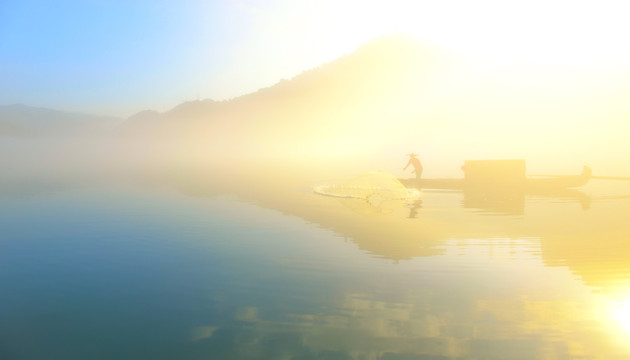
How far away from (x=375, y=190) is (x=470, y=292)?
29.4 meters

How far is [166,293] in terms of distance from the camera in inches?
507

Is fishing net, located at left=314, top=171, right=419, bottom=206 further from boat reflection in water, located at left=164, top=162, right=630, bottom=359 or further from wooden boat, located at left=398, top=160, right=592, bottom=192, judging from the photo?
boat reflection in water, located at left=164, top=162, right=630, bottom=359

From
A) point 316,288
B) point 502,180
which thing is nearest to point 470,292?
point 316,288

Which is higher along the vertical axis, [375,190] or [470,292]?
[375,190]

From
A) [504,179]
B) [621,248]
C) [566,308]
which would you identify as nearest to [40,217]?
[566,308]

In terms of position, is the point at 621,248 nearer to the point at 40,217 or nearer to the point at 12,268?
the point at 12,268

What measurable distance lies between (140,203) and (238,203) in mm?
7698

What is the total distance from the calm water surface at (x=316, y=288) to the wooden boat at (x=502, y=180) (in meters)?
14.6

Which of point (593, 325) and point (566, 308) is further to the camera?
point (566, 308)

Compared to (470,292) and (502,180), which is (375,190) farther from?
(470,292)

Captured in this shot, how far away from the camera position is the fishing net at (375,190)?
38500 mm

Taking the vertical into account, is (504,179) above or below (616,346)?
above

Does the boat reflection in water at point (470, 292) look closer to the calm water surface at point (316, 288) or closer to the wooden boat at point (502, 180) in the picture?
the calm water surface at point (316, 288)

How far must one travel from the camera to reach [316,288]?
520 inches
